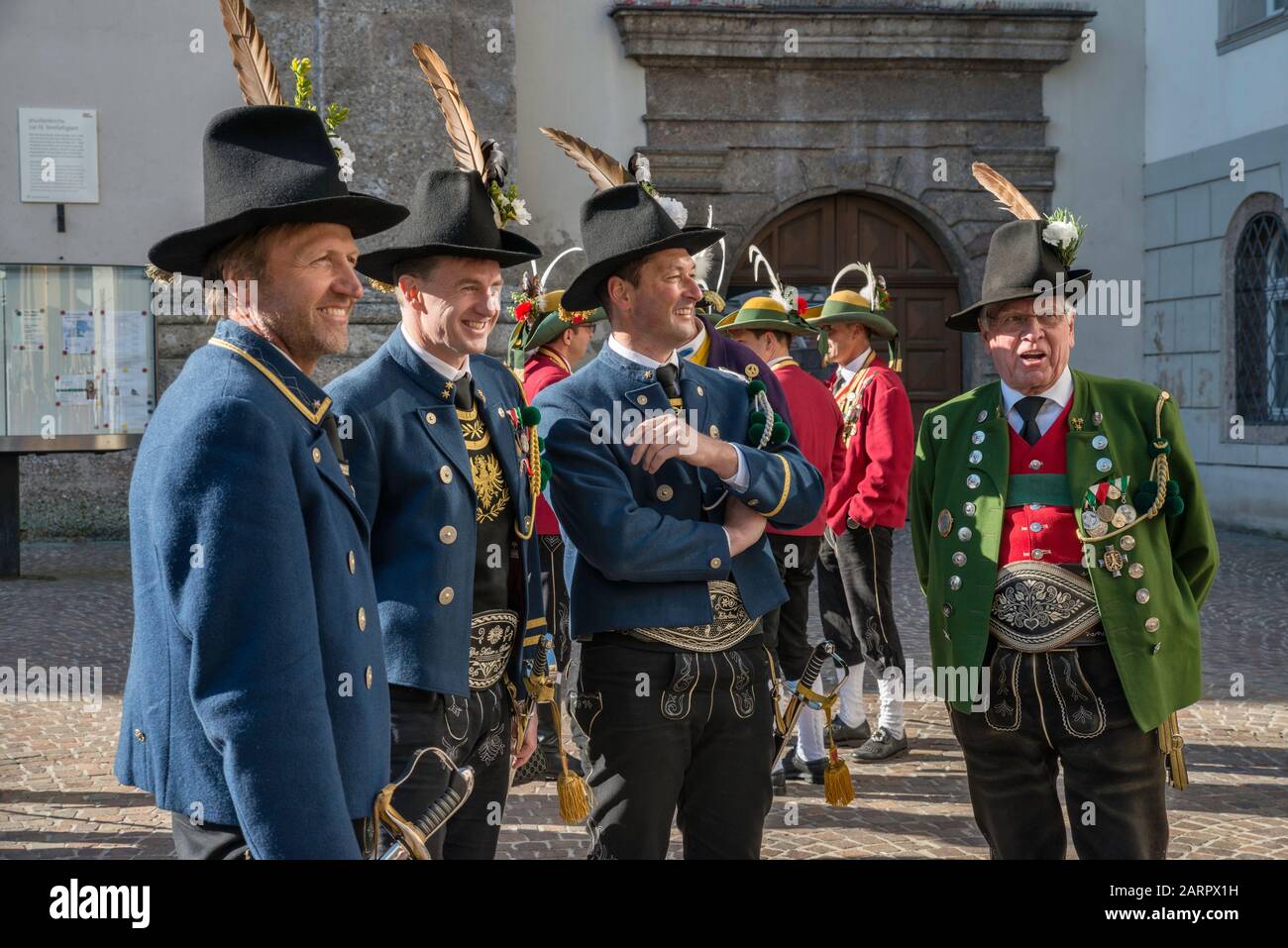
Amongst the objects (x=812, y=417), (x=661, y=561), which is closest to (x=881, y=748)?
(x=812, y=417)

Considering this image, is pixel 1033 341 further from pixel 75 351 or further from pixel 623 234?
pixel 75 351

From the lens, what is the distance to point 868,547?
7.11 metres

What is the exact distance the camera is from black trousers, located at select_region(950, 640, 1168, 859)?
3725 mm

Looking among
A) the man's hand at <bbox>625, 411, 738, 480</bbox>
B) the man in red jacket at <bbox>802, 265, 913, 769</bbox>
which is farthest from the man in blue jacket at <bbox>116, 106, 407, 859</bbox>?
the man in red jacket at <bbox>802, 265, 913, 769</bbox>

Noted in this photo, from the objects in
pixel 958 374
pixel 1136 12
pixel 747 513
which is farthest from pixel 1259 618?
pixel 1136 12

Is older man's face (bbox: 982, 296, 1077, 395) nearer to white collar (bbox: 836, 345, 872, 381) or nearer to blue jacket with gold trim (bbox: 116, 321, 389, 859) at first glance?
blue jacket with gold trim (bbox: 116, 321, 389, 859)

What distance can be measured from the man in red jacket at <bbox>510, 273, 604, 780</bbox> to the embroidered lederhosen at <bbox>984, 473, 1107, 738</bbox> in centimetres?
273

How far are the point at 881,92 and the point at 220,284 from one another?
574 inches

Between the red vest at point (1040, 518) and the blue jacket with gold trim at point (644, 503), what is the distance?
58 centimetres

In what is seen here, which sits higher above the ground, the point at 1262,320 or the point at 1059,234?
the point at 1262,320

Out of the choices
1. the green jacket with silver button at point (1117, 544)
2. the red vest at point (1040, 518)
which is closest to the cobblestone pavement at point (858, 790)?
the green jacket with silver button at point (1117, 544)

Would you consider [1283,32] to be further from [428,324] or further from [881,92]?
[428,324]

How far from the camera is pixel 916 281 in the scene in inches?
A: 655

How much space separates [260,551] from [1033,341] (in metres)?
2.52
